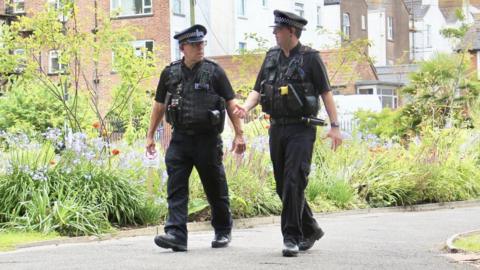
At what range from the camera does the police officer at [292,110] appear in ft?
26.6

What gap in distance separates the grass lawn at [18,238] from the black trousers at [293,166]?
10.3 feet

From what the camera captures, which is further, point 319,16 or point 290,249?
point 319,16

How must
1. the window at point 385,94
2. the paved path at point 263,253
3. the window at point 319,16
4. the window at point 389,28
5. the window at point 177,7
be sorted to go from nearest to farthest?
1. the paved path at point 263,253
2. the window at point 177,7
3. the window at point 385,94
4. the window at point 319,16
5. the window at point 389,28

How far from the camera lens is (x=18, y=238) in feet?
33.4

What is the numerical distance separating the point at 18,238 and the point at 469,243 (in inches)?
184

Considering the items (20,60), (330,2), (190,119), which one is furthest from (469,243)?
(330,2)

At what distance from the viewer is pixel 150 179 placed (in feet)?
40.0

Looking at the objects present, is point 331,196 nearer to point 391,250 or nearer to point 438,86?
point 391,250

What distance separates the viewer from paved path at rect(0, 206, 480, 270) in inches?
303

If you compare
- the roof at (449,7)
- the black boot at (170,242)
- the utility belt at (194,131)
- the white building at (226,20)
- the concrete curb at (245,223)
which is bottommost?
the concrete curb at (245,223)

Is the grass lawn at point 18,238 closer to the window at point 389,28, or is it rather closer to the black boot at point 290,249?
the black boot at point 290,249

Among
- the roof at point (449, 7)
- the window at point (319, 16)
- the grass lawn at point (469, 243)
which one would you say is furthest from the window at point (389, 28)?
the grass lawn at point (469, 243)

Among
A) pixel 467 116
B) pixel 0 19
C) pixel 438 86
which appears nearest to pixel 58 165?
pixel 467 116

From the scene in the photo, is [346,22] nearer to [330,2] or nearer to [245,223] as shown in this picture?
[330,2]
